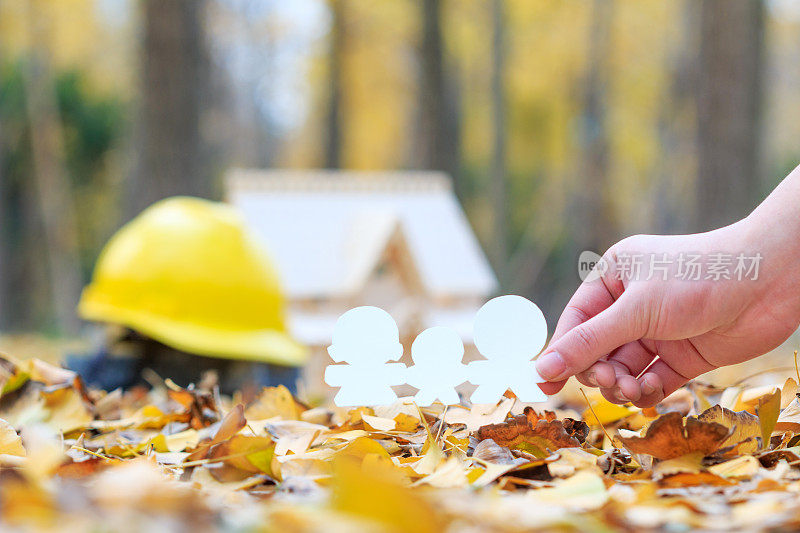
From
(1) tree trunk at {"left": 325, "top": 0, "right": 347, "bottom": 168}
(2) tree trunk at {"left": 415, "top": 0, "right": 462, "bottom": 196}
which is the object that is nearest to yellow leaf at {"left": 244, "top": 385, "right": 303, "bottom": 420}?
(2) tree trunk at {"left": 415, "top": 0, "right": 462, "bottom": 196}

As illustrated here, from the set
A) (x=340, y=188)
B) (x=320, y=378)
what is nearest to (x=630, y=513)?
(x=320, y=378)

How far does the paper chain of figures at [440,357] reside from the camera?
3.92 ft

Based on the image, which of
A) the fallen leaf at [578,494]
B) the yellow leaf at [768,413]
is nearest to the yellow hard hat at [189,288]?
the yellow leaf at [768,413]

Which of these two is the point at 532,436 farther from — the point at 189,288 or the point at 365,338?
the point at 189,288

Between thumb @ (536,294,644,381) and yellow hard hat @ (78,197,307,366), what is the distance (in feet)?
7.34

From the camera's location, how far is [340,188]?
670cm

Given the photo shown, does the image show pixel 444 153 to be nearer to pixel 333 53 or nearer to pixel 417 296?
pixel 333 53

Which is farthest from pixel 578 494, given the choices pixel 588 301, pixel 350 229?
pixel 350 229

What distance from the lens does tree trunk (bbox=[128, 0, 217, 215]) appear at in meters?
7.12

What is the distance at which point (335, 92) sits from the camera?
1608cm

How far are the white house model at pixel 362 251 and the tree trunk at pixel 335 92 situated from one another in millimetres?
9398

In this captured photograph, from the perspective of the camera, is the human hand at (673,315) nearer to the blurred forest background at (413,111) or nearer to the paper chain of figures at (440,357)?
the paper chain of figures at (440,357)

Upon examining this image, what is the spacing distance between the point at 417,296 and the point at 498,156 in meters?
5.76

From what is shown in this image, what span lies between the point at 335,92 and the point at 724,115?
9.65 m
